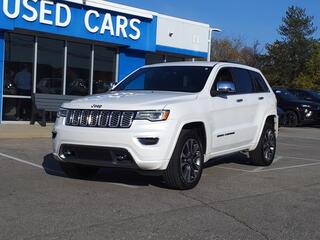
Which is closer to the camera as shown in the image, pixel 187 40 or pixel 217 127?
pixel 217 127

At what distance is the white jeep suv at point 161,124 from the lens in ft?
23.7

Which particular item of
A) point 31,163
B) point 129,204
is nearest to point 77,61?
point 31,163

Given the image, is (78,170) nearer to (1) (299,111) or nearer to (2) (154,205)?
(2) (154,205)

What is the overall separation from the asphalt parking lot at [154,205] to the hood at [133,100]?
1128 mm

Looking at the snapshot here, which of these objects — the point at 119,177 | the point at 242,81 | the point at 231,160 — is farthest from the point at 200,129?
the point at 231,160

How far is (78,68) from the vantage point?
18.5 m

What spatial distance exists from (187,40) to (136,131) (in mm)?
15559

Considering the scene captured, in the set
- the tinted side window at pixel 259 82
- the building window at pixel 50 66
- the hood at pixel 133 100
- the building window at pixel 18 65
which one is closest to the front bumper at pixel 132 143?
the hood at pixel 133 100

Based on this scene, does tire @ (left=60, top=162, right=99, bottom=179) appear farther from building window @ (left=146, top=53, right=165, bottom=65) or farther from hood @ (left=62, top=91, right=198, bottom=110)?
building window @ (left=146, top=53, right=165, bottom=65)

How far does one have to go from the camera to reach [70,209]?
6.40m

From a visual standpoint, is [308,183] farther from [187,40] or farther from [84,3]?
[187,40]

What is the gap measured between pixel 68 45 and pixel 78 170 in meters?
10.5

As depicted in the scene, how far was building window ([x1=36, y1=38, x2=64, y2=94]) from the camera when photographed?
17438 millimetres

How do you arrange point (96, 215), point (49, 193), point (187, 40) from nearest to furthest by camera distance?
point (96, 215), point (49, 193), point (187, 40)
